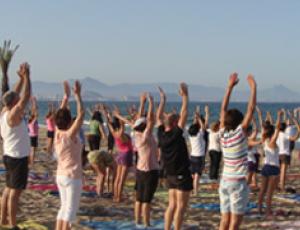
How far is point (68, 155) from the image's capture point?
761cm

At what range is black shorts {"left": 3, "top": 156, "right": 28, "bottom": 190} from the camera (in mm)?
8289

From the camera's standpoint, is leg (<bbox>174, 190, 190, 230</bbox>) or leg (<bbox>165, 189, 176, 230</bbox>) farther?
leg (<bbox>165, 189, 176, 230</bbox>)

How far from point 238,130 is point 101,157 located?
546 centimetres

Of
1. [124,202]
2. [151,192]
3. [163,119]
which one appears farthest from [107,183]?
[163,119]

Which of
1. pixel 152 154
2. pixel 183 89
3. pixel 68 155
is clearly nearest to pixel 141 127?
pixel 152 154

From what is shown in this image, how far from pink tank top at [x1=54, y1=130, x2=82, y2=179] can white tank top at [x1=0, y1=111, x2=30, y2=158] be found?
84 centimetres

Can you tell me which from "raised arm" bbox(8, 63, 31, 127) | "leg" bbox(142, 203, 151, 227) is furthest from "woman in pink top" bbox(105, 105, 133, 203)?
"raised arm" bbox(8, 63, 31, 127)

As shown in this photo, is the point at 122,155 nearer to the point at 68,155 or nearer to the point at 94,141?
the point at 94,141

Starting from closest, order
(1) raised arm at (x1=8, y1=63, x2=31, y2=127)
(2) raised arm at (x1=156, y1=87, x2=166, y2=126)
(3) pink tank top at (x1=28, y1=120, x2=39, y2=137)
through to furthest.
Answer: (1) raised arm at (x1=8, y1=63, x2=31, y2=127), (2) raised arm at (x1=156, y1=87, x2=166, y2=126), (3) pink tank top at (x1=28, y1=120, x2=39, y2=137)

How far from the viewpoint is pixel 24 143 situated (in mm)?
8305

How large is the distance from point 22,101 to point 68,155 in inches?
39.9

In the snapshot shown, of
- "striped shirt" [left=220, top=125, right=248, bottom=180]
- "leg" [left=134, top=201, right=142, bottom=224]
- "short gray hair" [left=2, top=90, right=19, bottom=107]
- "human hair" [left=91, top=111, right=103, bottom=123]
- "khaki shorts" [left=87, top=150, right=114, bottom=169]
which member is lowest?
"leg" [left=134, top=201, right=142, bottom=224]

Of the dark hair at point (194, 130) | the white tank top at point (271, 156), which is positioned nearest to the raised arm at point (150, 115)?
the white tank top at point (271, 156)

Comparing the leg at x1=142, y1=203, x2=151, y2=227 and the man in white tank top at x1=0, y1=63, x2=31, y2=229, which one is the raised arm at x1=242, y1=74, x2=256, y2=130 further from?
the man in white tank top at x1=0, y1=63, x2=31, y2=229
